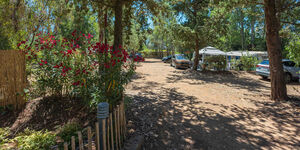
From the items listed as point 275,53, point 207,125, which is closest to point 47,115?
point 207,125

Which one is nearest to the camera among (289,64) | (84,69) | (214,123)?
(84,69)

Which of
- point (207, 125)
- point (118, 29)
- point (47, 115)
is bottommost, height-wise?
point (207, 125)

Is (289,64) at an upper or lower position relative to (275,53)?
lower

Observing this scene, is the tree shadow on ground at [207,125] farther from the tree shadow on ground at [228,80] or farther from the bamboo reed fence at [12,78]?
the tree shadow on ground at [228,80]

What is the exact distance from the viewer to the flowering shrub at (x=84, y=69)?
3.33 metres

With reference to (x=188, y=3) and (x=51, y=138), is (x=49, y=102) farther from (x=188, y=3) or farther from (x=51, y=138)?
(x=188, y=3)

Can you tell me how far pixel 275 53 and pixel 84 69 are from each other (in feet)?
20.4

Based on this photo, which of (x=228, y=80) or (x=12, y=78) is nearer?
(x=12, y=78)

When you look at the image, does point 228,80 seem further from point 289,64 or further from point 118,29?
point 118,29

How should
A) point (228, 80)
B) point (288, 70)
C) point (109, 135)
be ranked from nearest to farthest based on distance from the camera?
1. point (109, 135)
2. point (288, 70)
3. point (228, 80)

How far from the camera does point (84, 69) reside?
3674mm

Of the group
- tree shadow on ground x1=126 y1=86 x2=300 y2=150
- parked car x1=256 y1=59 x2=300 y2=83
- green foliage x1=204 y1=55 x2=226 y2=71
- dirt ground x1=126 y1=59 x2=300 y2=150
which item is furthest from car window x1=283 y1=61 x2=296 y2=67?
tree shadow on ground x1=126 y1=86 x2=300 y2=150

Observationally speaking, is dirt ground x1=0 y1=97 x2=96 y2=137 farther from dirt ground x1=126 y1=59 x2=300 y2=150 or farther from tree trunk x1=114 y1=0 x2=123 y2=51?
tree trunk x1=114 y1=0 x2=123 y2=51

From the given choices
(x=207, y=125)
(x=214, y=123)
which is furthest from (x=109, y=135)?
(x=214, y=123)
